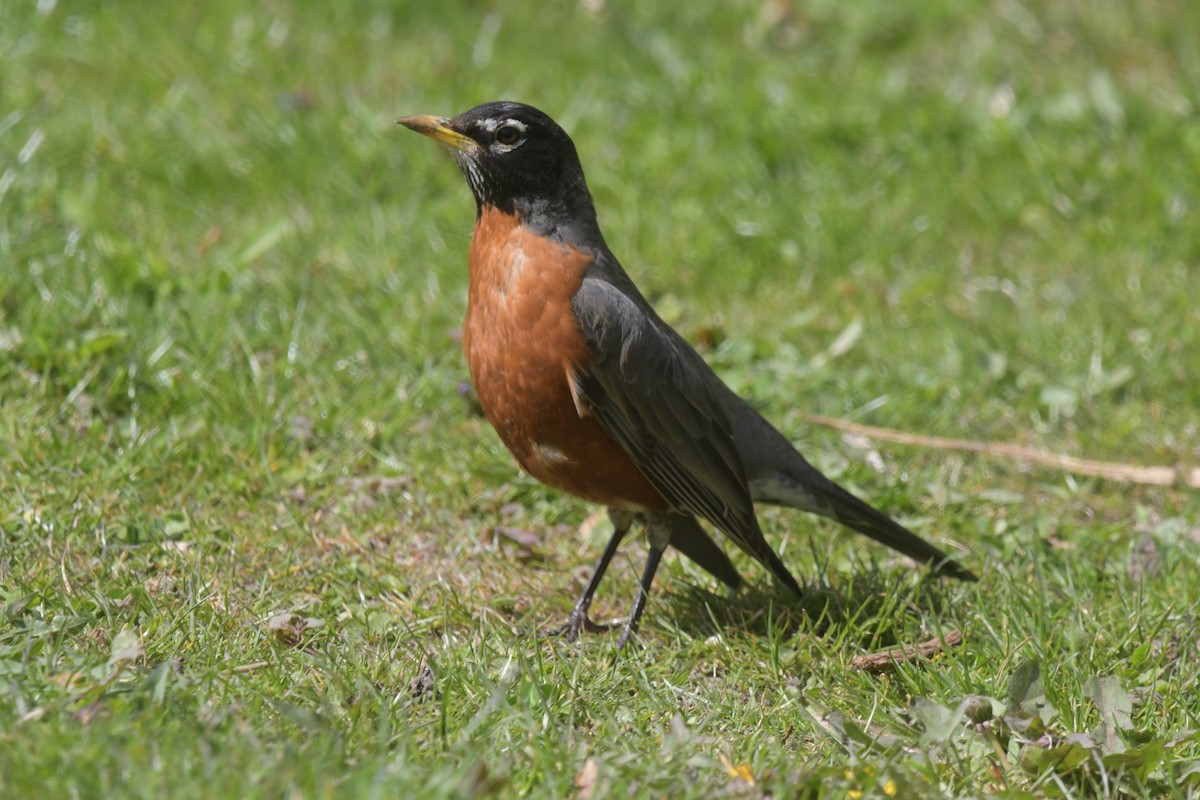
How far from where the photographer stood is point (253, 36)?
7.86 meters

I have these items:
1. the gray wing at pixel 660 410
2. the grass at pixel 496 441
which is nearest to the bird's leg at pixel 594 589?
the grass at pixel 496 441

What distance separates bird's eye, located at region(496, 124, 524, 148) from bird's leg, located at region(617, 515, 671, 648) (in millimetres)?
1241

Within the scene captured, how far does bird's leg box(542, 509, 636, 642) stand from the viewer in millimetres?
4440

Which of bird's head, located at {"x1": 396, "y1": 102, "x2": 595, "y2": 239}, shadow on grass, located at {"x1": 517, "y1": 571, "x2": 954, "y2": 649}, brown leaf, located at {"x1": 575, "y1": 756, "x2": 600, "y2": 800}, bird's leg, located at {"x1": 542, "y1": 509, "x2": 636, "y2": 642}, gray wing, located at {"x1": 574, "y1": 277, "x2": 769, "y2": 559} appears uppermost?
bird's head, located at {"x1": 396, "y1": 102, "x2": 595, "y2": 239}

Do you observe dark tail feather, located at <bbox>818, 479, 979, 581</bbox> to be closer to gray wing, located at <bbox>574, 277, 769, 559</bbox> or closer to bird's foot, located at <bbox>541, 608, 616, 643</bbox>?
gray wing, located at <bbox>574, 277, 769, 559</bbox>

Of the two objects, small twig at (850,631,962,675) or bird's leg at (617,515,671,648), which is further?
bird's leg at (617,515,671,648)

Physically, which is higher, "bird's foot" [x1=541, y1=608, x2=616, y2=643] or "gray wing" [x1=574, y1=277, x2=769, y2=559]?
"gray wing" [x1=574, y1=277, x2=769, y2=559]

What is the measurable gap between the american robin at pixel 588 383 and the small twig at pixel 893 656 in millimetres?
382

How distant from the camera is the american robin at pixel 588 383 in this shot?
14.1ft

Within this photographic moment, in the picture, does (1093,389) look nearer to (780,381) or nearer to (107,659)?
(780,381)

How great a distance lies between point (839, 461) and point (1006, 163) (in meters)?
2.78

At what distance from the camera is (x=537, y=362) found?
4.25 m

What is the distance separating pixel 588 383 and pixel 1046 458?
213cm

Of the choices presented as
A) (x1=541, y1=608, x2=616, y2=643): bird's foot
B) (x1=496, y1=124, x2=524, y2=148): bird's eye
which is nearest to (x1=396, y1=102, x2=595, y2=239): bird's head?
(x1=496, y1=124, x2=524, y2=148): bird's eye
